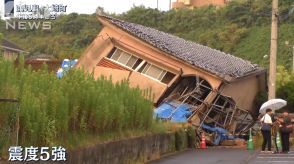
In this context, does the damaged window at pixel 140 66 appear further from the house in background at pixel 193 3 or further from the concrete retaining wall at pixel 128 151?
the house in background at pixel 193 3

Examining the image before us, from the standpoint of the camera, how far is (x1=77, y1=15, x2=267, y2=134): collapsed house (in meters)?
31.8

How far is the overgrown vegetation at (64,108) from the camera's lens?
38.3ft

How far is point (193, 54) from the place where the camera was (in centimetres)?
3625

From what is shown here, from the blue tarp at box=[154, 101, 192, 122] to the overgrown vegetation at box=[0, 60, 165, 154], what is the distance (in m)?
10.5

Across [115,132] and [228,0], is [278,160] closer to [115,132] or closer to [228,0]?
[115,132]

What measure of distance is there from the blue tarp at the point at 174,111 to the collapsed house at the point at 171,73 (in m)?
0.21

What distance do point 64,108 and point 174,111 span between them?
17.8 metres

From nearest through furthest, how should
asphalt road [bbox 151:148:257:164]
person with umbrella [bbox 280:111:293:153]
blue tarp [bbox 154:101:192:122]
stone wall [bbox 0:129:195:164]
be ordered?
stone wall [bbox 0:129:195:164]
asphalt road [bbox 151:148:257:164]
person with umbrella [bbox 280:111:293:153]
blue tarp [bbox 154:101:192:122]

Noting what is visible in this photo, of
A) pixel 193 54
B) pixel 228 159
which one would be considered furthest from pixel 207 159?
pixel 193 54

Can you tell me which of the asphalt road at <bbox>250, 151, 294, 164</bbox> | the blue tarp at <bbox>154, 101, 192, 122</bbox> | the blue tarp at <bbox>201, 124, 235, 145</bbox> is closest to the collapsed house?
the blue tarp at <bbox>154, 101, 192, 122</bbox>

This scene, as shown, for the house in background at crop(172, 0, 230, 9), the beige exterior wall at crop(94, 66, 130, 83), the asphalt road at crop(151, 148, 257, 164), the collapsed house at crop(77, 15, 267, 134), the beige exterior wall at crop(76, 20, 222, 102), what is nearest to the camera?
the asphalt road at crop(151, 148, 257, 164)

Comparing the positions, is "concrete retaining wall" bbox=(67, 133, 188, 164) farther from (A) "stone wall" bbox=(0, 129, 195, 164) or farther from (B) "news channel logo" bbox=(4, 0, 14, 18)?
(B) "news channel logo" bbox=(4, 0, 14, 18)

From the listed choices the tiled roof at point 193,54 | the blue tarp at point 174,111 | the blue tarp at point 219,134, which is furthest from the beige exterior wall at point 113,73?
the blue tarp at point 219,134

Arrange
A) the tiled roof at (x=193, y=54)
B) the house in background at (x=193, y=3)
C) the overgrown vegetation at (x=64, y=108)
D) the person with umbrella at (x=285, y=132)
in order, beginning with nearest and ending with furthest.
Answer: the overgrown vegetation at (x=64, y=108), the person with umbrella at (x=285, y=132), the tiled roof at (x=193, y=54), the house in background at (x=193, y=3)
